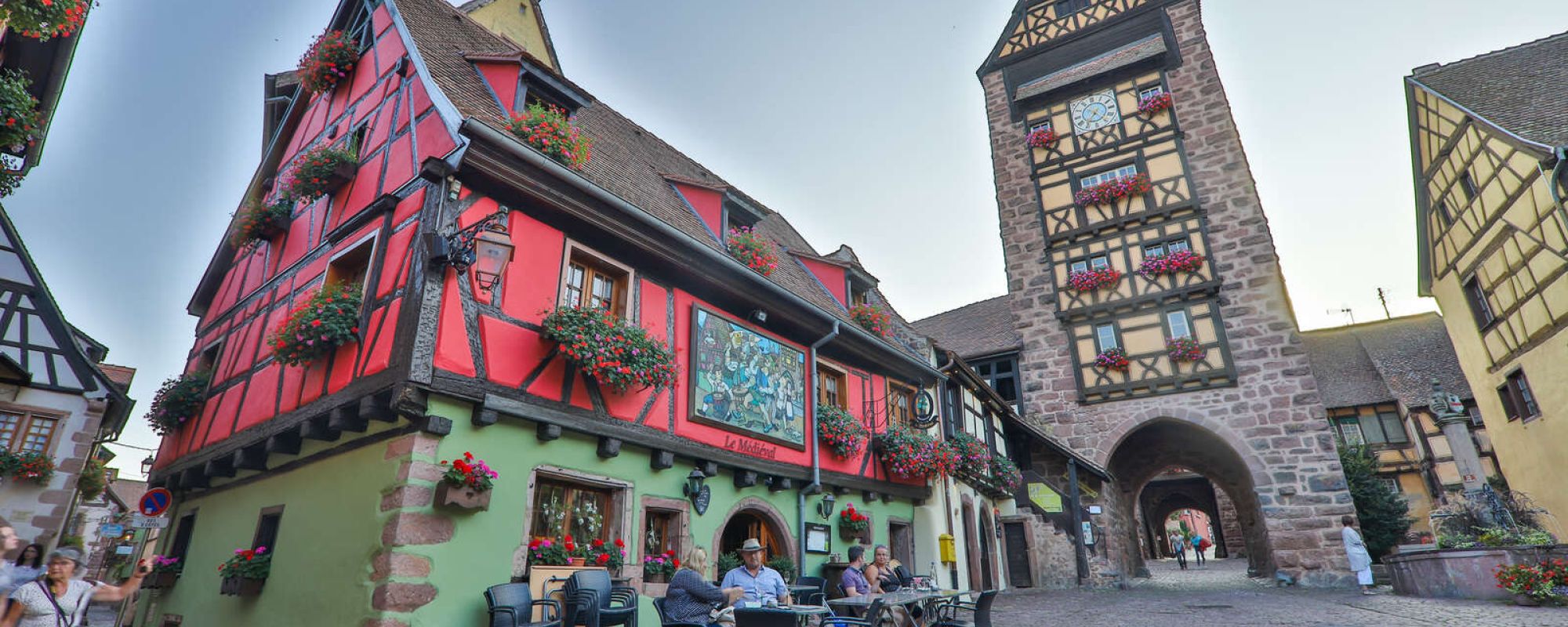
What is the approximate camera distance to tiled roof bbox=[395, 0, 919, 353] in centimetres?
830

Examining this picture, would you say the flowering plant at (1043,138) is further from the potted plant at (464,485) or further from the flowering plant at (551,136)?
the potted plant at (464,485)

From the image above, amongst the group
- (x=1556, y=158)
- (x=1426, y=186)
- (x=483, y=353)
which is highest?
(x=1426, y=186)

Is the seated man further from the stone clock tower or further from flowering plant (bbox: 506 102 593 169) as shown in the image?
the stone clock tower

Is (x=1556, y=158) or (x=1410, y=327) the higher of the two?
(x=1410, y=327)

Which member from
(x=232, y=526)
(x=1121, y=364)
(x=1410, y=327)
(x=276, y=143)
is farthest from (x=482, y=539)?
(x=1410, y=327)

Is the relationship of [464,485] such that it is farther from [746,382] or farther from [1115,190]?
[1115,190]

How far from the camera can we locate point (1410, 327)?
30250 mm

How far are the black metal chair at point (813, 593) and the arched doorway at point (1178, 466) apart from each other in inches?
451

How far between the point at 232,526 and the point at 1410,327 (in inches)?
1535

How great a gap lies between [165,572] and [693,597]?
7.50m

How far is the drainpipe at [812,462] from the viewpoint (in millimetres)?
9758

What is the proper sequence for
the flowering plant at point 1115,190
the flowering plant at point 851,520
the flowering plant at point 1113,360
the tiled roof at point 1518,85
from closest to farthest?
the flowering plant at point 851,520 < the tiled roof at point 1518,85 < the flowering plant at point 1113,360 < the flowering plant at point 1115,190

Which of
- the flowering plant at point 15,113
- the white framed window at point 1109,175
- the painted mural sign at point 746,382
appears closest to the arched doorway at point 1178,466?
the white framed window at point 1109,175

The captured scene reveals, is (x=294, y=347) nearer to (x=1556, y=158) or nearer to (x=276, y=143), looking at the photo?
(x=276, y=143)
